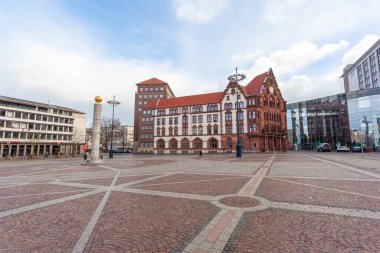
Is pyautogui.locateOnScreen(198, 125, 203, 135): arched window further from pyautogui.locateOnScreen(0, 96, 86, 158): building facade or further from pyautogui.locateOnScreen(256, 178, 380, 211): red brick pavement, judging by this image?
pyautogui.locateOnScreen(256, 178, 380, 211): red brick pavement

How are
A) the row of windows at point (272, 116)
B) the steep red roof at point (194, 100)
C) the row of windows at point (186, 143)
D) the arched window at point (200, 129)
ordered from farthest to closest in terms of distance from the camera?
the steep red roof at point (194, 100)
the arched window at point (200, 129)
the row of windows at point (186, 143)
the row of windows at point (272, 116)

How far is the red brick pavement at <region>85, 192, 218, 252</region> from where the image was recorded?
12.5 feet

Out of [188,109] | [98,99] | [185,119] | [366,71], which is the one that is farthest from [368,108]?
[98,99]

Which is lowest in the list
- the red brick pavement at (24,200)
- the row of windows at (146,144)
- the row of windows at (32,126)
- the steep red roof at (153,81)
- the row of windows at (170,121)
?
the red brick pavement at (24,200)

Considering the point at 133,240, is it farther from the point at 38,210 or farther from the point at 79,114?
the point at 79,114

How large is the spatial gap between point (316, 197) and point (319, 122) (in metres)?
79.6

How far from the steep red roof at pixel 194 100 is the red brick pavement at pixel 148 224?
2160 inches

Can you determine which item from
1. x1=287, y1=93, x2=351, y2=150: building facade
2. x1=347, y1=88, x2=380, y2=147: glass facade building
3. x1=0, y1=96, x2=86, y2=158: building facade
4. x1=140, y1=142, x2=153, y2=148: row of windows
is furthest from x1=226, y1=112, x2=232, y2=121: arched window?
x1=0, y1=96, x2=86, y2=158: building facade

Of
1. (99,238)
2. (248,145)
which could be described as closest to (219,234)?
(99,238)

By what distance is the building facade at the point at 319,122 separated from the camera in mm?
69750

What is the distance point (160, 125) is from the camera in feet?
222

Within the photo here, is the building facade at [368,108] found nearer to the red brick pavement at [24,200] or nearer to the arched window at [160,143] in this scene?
the arched window at [160,143]

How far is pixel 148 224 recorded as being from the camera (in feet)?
16.0

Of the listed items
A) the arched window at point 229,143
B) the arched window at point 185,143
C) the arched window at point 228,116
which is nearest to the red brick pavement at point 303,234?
the arched window at point 229,143
